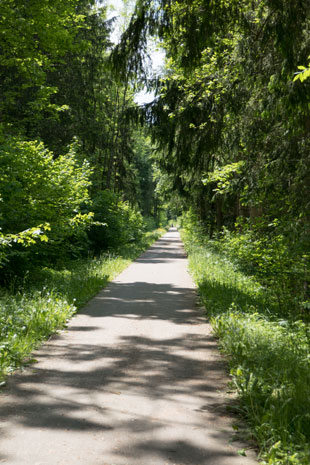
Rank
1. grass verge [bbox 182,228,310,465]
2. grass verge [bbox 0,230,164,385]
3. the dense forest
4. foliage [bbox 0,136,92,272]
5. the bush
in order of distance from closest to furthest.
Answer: grass verge [bbox 182,228,310,465] → the dense forest → grass verge [bbox 0,230,164,385] → foliage [bbox 0,136,92,272] → the bush

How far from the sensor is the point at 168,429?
13.3 feet

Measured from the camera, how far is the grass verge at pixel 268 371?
11.8 feet

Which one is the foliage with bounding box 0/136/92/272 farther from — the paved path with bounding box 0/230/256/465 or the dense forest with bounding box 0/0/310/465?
the paved path with bounding box 0/230/256/465

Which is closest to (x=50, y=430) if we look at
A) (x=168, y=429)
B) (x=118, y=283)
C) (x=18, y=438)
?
(x=18, y=438)

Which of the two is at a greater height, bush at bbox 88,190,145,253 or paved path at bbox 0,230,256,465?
bush at bbox 88,190,145,253

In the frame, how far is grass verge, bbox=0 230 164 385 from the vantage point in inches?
238

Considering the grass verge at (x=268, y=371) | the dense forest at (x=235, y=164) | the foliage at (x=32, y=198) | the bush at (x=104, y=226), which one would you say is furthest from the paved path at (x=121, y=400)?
the bush at (x=104, y=226)

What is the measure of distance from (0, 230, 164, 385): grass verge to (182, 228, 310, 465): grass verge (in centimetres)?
276

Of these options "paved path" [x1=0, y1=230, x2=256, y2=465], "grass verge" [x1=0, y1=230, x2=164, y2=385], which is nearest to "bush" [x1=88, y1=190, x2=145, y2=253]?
Answer: "grass verge" [x1=0, y1=230, x2=164, y2=385]

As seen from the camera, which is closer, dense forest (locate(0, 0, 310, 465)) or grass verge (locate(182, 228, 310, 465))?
grass verge (locate(182, 228, 310, 465))

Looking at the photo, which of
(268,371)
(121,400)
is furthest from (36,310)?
(268,371)

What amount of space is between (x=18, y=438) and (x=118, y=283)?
1033cm

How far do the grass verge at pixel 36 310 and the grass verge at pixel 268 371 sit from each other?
109 inches

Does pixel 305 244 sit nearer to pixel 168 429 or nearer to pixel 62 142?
pixel 168 429
